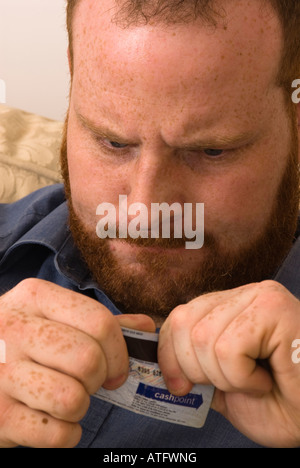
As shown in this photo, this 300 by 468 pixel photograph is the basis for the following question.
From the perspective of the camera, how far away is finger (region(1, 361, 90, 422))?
2.34ft

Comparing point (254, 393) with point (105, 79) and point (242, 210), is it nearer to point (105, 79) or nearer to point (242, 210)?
point (242, 210)

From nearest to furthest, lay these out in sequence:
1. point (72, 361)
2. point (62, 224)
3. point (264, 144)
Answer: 1. point (72, 361)
2. point (264, 144)
3. point (62, 224)

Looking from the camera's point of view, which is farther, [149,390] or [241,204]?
[241,204]

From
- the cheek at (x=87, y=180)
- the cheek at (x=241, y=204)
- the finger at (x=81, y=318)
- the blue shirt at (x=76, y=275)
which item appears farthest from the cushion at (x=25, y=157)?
the finger at (x=81, y=318)

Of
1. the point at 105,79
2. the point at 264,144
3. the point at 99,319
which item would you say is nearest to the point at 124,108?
the point at 105,79

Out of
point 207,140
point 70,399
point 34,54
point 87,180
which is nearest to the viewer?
point 70,399

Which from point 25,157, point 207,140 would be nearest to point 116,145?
point 207,140

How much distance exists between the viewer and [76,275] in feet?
4.09

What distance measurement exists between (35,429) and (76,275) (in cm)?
→ 53

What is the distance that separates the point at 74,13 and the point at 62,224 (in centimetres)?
46

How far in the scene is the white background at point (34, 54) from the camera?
2.13 meters

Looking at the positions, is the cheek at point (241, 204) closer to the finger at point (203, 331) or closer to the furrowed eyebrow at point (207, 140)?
the furrowed eyebrow at point (207, 140)

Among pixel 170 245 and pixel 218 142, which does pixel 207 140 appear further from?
pixel 170 245

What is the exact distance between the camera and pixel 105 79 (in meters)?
1.00
